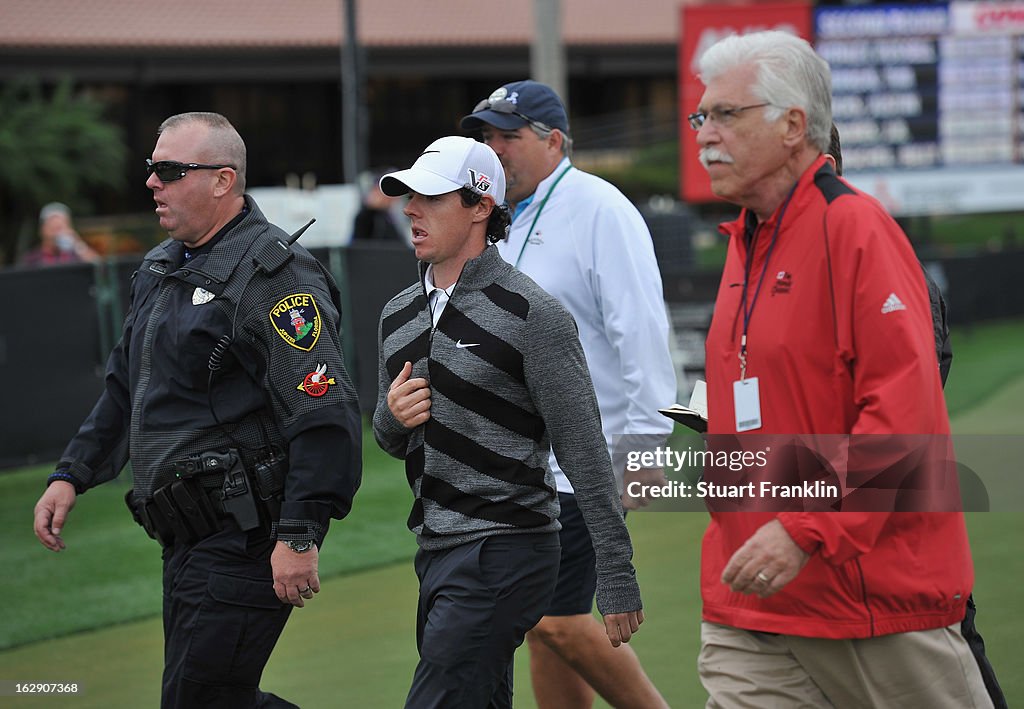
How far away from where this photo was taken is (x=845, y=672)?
302 centimetres

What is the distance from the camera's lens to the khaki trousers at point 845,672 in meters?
2.96

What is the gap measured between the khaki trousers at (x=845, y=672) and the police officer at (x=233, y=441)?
50.3 inches

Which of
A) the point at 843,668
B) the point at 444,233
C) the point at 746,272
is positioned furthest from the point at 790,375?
the point at 444,233

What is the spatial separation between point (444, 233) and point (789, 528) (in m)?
1.41

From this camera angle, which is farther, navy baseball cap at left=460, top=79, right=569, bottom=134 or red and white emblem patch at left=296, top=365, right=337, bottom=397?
navy baseball cap at left=460, top=79, right=569, bottom=134

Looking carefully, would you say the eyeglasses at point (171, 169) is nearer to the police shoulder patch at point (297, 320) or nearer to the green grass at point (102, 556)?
the police shoulder patch at point (297, 320)

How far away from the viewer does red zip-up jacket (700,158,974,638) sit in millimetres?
2770

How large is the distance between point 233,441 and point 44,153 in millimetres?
20488

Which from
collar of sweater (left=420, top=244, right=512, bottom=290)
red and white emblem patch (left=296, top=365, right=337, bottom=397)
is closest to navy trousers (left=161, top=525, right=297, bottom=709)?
red and white emblem patch (left=296, top=365, right=337, bottom=397)

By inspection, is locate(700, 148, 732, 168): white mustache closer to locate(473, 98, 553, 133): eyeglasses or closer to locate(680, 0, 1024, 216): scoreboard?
locate(473, 98, 553, 133): eyeglasses

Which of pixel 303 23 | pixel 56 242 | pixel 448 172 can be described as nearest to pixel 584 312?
pixel 448 172

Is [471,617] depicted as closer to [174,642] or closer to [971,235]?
[174,642]

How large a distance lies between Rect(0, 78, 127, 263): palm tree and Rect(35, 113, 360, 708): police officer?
1989 centimetres

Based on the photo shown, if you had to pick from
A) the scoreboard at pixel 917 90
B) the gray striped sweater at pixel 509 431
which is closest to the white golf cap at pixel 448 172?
the gray striped sweater at pixel 509 431
